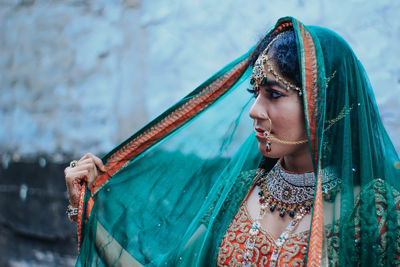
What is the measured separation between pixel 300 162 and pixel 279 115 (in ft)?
0.72

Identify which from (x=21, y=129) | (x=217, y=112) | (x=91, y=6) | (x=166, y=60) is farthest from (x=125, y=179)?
(x=21, y=129)

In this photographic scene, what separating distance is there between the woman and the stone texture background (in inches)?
34.1

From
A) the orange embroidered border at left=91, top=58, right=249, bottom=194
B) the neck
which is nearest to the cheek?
the neck

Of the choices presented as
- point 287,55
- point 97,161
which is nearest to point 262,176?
point 287,55

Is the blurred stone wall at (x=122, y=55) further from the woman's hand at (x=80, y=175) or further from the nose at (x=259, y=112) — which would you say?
the woman's hand at (x=80, y=175)

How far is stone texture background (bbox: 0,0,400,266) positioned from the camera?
2.19 meters

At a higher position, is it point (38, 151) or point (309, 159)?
point (309, 159)

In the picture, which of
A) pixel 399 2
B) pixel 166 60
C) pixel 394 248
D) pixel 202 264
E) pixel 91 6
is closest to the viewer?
pixel 394 248

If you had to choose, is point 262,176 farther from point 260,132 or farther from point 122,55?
point 122,55

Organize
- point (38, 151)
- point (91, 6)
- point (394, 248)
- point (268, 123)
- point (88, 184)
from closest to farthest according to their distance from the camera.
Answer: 1. point (394, 248)
2. point (268, 123)
3. point (88, 184)
4. point (91, 6)
5. point (38, 151)

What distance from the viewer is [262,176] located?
1.74 metres

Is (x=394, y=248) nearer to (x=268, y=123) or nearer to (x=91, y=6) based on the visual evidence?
(x=268, y=123)

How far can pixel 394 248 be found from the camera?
1223mm

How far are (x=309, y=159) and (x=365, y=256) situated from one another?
0.41 m
